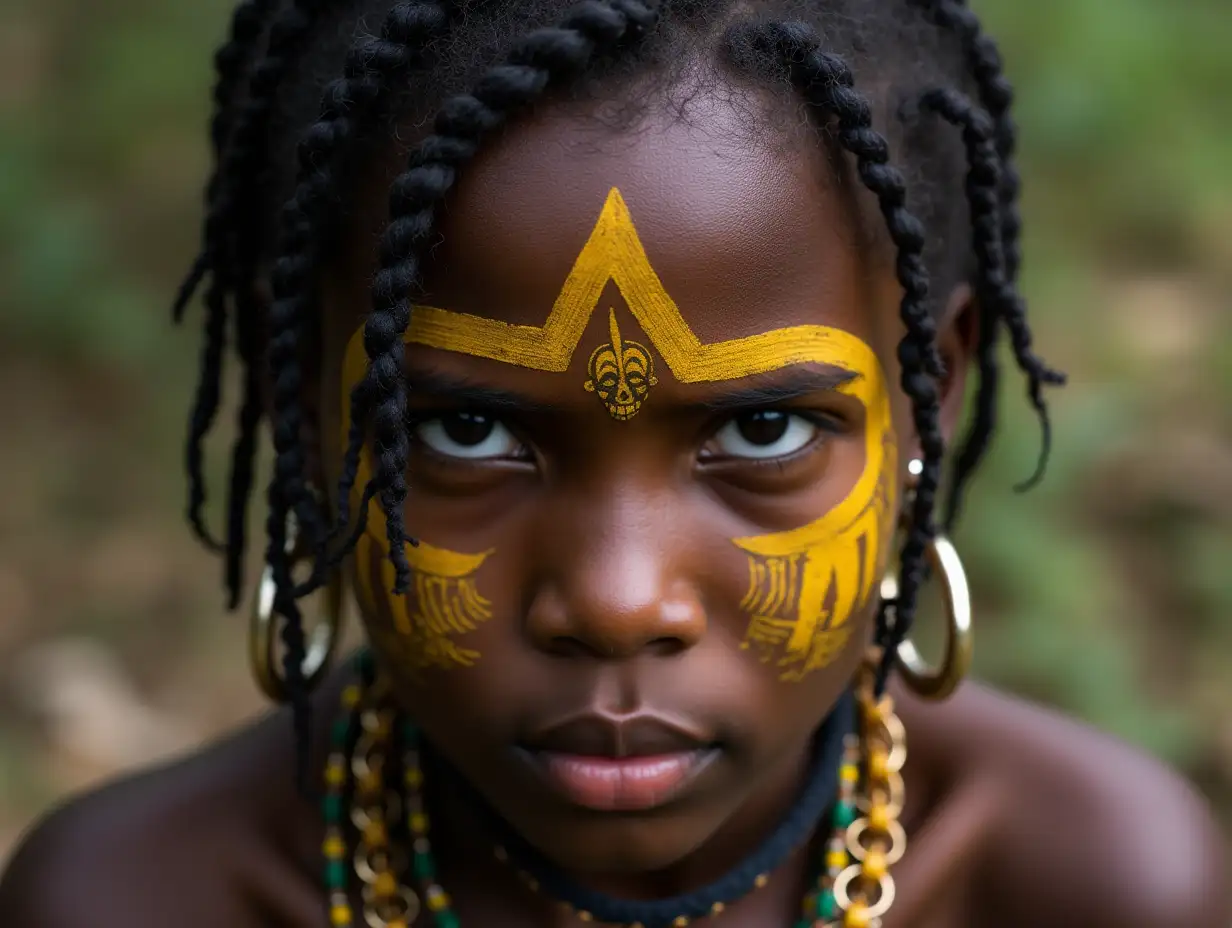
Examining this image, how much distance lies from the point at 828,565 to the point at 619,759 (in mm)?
279

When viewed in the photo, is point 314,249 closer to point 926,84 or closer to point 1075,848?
point 926,84

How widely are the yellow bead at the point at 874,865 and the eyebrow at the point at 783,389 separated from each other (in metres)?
0.67

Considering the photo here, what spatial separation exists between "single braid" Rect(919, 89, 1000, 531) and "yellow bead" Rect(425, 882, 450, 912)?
885mm

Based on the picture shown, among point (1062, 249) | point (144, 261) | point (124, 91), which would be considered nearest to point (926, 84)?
point (1062, 249)

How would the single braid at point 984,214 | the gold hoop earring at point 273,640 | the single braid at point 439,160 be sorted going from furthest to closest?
the gold hoop earring at point 273,640
the single braid at point 984,214
the single braid at point 439,160

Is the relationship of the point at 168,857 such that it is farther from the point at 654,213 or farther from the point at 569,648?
the point at 654,213

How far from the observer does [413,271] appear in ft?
4.67

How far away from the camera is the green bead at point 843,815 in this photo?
76.2 inches

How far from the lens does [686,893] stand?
1.88 m

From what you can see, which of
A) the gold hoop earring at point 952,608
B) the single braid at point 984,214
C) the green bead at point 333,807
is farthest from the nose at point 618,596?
the green bead at point 333,807

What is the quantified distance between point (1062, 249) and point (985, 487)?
0.95 meters

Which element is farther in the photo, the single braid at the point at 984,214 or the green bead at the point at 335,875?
the green bead at the point at 335,875

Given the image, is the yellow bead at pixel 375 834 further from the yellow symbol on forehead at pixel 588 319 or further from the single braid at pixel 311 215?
the yellow symbol on forehead at pixel 588 319

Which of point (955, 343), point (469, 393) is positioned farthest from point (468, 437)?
point (955, 343)
